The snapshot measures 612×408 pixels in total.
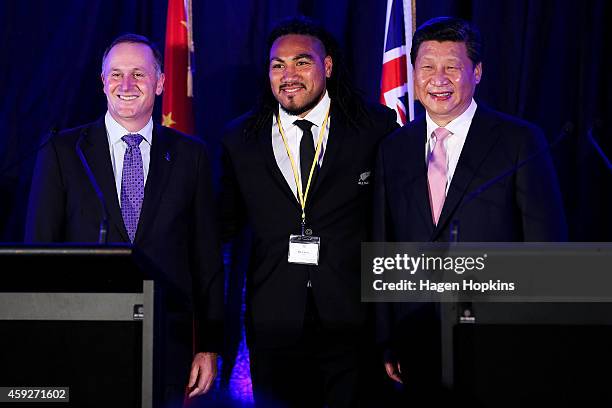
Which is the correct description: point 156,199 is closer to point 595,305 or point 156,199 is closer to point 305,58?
point 305,58

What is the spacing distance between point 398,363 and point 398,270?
346mm

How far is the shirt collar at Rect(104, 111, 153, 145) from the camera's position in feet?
10.3

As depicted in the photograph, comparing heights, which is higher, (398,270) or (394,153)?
(394,153)

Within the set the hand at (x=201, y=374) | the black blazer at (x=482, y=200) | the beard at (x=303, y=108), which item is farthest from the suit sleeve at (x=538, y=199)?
the hand at (x=201, y=374)

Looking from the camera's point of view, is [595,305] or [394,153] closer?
[595,305]

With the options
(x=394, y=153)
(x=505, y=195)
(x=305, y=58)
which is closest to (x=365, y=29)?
(x=305, y=58)

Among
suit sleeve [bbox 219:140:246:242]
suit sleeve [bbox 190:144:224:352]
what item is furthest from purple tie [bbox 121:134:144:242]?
suit sleeve [bbox 219:140:246:242]

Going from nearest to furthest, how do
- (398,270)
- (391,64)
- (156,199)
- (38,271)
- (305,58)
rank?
(38,271) → (398,270) → (156,199) → (305,58) → (391,64)

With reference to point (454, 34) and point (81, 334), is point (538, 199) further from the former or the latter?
point (81, 334)

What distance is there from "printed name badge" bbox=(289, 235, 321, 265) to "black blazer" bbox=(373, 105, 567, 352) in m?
0.22

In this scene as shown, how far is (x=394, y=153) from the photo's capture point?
3.08 meters

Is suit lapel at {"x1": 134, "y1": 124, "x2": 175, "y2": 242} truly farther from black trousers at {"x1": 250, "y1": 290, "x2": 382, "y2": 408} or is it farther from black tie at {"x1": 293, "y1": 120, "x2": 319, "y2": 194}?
black trousers at {"x1": 250, "y1": 290, "x2": 382, "y2": 408}

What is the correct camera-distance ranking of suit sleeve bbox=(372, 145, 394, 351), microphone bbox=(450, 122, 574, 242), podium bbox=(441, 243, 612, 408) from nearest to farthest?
podium bbox=(441, 243, 612, 408) → microphone bbox=(450, 122, 574, 242) → suit sleeve bbox=(372, 145, 394, 351)

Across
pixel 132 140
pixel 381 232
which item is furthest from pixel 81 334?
pixel 381 232
